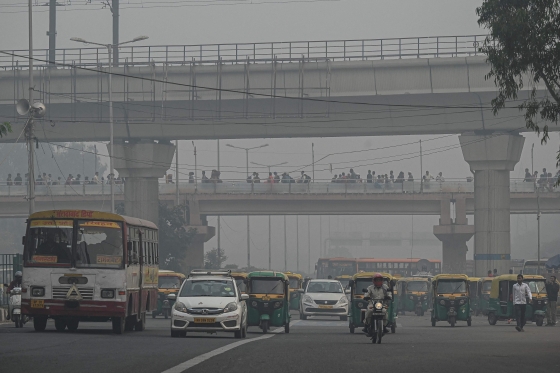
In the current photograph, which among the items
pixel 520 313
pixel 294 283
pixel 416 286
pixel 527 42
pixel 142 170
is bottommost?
pixel 416 286

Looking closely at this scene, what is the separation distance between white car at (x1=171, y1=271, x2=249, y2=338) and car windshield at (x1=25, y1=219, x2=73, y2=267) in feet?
9.19

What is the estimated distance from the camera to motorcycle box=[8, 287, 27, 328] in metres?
28.4

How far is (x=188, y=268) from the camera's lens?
3285 inches

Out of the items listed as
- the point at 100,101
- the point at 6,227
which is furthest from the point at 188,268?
the point at 6,227

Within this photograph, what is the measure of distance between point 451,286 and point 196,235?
45791 millimetres

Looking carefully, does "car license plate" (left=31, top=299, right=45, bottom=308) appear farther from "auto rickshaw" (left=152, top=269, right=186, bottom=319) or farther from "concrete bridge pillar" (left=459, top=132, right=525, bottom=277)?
"concrete bridge pillar" (left=459, top=132, right=525, bottom=277)

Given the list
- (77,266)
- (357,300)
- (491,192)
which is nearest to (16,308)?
(77,266)

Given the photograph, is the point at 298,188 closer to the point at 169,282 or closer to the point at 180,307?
the point at 169,282

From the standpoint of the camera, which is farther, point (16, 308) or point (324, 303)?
point (324, 303)

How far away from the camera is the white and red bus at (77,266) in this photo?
78.1 feet

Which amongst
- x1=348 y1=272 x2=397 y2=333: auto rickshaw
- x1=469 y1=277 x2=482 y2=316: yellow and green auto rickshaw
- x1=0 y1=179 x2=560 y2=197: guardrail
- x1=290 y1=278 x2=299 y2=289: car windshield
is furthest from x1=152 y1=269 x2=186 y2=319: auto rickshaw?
x1=0 y1=179 x2=560 y2=197: guardrail

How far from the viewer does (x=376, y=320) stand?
23.1 metres

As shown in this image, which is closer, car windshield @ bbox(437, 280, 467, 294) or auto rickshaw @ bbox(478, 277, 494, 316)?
car windshield @ bbox(437, 280, 467, 294)

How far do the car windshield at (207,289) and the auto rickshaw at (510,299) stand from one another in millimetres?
17473
